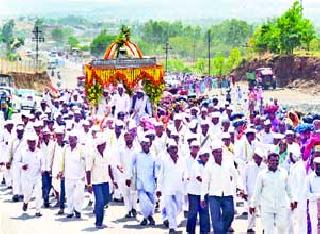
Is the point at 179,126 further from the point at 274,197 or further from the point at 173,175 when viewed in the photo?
the point at 274,197

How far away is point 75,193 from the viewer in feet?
51.1

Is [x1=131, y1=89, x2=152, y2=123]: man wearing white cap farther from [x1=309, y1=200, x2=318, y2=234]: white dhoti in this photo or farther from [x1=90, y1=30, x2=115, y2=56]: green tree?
[x1=90, y1=30, x2=115, y2=56]: green tree

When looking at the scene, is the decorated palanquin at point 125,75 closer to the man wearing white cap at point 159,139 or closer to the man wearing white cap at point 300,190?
the man wearing white cap at point 159,139

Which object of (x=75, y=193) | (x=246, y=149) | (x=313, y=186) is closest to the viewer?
(x=313, y=186)

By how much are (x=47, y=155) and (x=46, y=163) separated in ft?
0.58

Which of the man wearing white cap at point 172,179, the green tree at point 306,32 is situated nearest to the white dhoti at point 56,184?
the man wearing white cap at point 172,179

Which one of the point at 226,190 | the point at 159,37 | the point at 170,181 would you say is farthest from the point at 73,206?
the point at 159,37

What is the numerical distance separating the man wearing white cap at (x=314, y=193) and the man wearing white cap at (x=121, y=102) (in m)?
10.1

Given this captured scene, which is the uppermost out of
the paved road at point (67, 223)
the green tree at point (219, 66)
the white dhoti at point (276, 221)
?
the green tree at point (219, 66)

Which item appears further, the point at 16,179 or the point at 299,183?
the point at 16,179

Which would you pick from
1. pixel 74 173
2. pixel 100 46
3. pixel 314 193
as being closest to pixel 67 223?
pixel 74 173

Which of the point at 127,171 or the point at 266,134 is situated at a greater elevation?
the point at 266,134

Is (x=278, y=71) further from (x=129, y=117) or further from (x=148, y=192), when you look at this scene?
(x=148, y=192)

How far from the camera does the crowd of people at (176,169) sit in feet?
40.6
